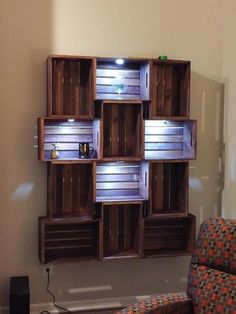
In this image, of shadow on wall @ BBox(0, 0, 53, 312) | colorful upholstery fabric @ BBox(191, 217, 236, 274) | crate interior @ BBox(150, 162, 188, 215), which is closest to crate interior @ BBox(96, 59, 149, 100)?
shadow on wall @ BBox(0, 0, 53, 312)

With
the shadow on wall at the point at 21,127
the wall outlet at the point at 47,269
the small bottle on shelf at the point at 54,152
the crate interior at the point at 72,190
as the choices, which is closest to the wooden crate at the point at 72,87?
the shadow on wall at the point at 21,127

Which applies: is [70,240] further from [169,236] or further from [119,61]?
[119,61]

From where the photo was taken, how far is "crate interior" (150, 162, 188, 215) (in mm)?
3416

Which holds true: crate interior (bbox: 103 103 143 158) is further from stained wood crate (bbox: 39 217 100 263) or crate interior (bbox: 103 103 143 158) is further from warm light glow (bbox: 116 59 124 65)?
stained wood crate (bbox: 39 217 100 263)

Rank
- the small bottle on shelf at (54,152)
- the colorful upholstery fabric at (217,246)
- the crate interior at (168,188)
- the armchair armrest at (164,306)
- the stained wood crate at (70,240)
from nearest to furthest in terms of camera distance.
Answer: the armchair armrest at (164,306) < the colorful upholstery fabric at (217,246) < the small bottle on shelf at (54,152) < the stained wood crate at (70,240) < the crate interior at (168,188)

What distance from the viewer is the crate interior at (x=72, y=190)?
10.7ft

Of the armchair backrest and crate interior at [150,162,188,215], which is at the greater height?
crate interior at [150,162,188,215]

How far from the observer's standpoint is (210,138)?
3.64m

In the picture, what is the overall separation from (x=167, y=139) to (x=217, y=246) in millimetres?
1298

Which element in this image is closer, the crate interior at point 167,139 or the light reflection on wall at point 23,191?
the light reflection on wall at point 23,191

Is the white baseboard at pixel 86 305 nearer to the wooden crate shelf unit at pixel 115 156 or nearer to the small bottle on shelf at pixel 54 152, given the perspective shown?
the wooden crate shelf unit at pixel 115 156

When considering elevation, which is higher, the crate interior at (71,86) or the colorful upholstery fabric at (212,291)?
the crate interior at (71,86)

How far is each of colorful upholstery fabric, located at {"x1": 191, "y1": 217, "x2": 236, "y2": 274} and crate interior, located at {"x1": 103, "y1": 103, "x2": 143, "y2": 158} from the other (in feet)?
3.22

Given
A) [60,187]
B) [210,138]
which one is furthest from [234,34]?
[60,187]
